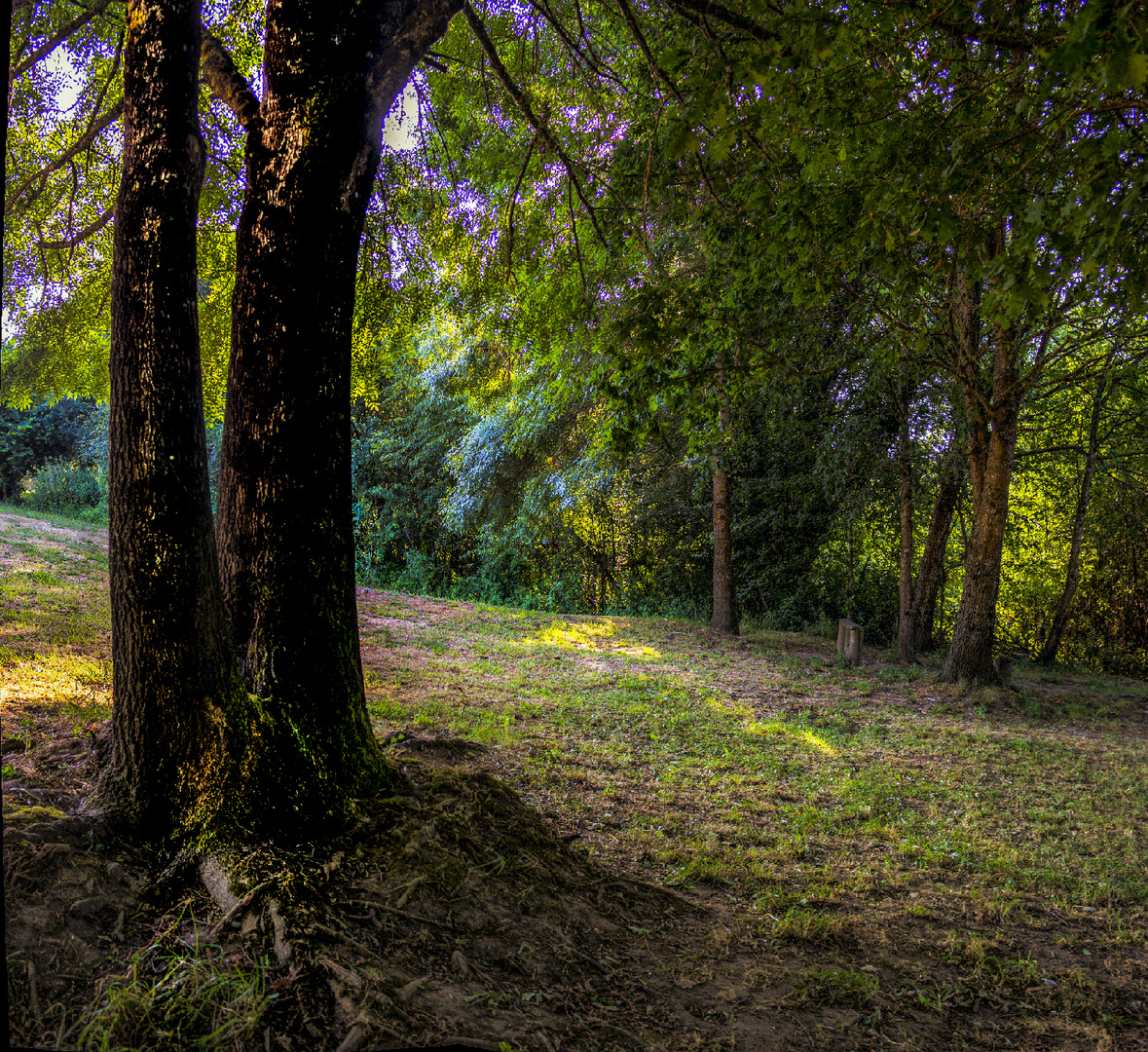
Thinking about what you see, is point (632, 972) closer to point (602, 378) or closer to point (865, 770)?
point (602, 378)

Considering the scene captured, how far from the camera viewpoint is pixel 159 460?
2682 mm

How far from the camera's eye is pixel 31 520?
15.4m

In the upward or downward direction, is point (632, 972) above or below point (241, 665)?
below

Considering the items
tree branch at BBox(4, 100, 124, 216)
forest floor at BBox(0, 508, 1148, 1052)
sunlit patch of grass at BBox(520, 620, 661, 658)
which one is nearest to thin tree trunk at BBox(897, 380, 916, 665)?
forest floor at BBox(0, 508, 1148, 1052)

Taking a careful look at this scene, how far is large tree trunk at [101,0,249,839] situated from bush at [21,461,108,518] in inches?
827

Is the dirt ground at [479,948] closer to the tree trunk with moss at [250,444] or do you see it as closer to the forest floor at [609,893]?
the forest floor at [609,893]

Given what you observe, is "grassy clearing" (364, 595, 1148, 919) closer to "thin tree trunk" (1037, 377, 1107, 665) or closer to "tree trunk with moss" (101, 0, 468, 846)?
"thin tree trunk" (1037, 377, 1107, 665)

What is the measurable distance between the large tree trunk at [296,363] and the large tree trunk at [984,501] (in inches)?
304

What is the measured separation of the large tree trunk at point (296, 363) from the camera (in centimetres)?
305

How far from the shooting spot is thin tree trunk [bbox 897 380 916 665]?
10.5 metres

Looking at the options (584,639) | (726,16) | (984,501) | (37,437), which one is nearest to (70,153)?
(726,16)

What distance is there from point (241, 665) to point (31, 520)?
631 inches

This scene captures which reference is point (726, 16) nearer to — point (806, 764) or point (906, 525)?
point (806, 764)

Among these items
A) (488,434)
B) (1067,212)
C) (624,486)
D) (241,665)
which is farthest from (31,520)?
(1067,212)
